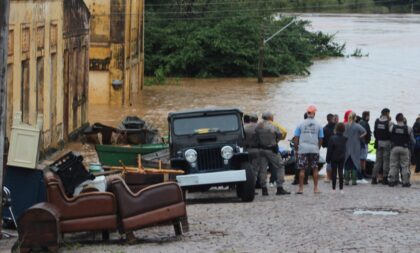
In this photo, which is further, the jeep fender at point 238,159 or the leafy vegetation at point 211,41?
the leafy vegetation at point 211,41

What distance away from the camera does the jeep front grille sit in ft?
67.8

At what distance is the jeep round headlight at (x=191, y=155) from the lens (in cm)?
2043

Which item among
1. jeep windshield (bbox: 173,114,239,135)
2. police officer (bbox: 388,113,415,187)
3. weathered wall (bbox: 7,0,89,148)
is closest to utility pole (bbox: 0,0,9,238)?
jeep windshield (bbox: 173,114,239,135)

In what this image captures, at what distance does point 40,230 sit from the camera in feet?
46.8

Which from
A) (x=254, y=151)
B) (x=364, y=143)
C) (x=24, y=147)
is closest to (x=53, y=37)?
(x=364, y=143)

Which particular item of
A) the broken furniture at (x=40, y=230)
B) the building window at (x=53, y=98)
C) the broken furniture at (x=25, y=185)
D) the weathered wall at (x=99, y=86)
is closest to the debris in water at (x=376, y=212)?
the broken furniture at (x=25, y=185)

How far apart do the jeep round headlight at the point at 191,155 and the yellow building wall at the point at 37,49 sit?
7.45 meters

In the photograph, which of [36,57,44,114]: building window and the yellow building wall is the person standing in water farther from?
[36,57,44,114]: building window

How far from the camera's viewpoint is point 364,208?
19047mm

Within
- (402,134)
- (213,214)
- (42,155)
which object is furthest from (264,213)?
(42,155)

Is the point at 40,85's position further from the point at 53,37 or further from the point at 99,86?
the point at 99,86

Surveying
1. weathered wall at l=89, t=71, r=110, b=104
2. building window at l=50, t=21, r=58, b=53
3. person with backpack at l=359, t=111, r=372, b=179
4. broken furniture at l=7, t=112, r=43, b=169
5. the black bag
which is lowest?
weathered wall at l=89, t=71, r=110, b=104

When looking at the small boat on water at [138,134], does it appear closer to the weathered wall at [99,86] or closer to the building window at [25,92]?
the building window at [25,92]

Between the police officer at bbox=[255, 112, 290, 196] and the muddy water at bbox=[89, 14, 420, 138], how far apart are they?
23536 millimetres
